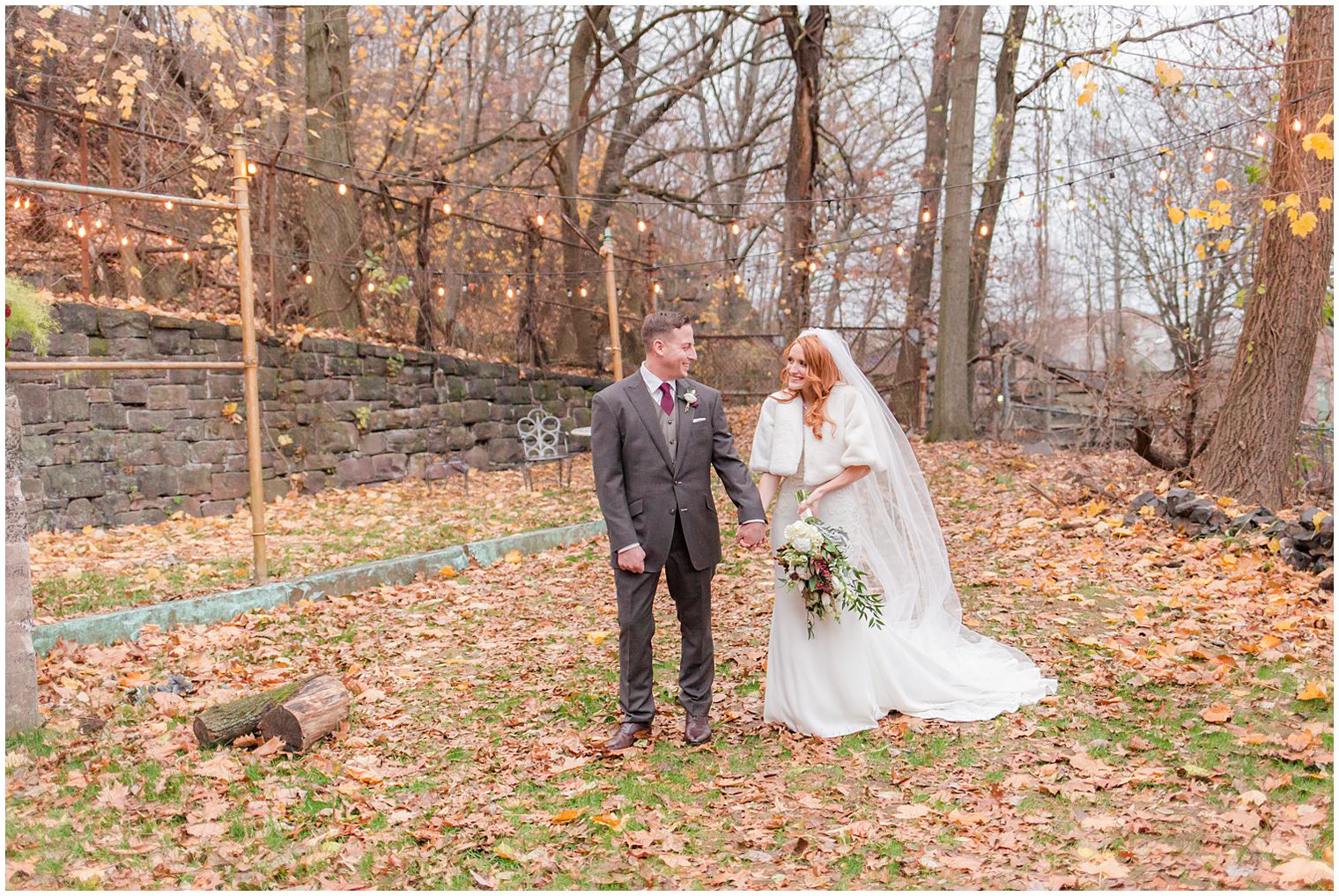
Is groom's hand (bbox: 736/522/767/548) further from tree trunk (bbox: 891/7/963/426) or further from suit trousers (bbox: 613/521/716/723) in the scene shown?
tree trunk (bbox: 891/7/963/426)

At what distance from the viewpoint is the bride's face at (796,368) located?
490cm

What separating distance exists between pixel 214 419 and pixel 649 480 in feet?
26.0

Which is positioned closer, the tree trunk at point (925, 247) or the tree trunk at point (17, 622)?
the tree trunk at point (17, 622)

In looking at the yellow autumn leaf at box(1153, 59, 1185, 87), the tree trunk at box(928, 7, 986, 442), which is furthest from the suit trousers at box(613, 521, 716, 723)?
the tree trunk at box(928, 7, 986, 442)

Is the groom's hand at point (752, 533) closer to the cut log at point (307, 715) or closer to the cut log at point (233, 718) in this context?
the cut log at point (307, 715)

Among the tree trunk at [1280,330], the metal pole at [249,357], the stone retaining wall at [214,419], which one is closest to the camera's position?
the metal pole at [249,357]

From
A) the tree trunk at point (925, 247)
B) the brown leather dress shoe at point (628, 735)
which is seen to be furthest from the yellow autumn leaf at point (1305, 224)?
the tree trunk at point (925, 247)

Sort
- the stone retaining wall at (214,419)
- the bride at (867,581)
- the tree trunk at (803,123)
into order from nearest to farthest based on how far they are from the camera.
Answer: the bride at (867,581) < the stone retaining wall at (214,419) < the tree trunk at (803,123)

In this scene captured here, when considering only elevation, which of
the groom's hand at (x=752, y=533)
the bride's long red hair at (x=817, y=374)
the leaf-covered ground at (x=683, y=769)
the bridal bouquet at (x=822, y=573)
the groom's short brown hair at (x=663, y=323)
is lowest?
the leaf-covered ground at (x=683, y=769)

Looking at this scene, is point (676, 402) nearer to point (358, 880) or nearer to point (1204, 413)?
point (358, 880)

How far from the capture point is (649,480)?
4551 mm

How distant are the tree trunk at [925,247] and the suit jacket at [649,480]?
13.2 metres

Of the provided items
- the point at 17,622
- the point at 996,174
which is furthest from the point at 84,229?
the point at 996,174

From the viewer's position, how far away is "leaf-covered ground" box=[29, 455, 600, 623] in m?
7.18
